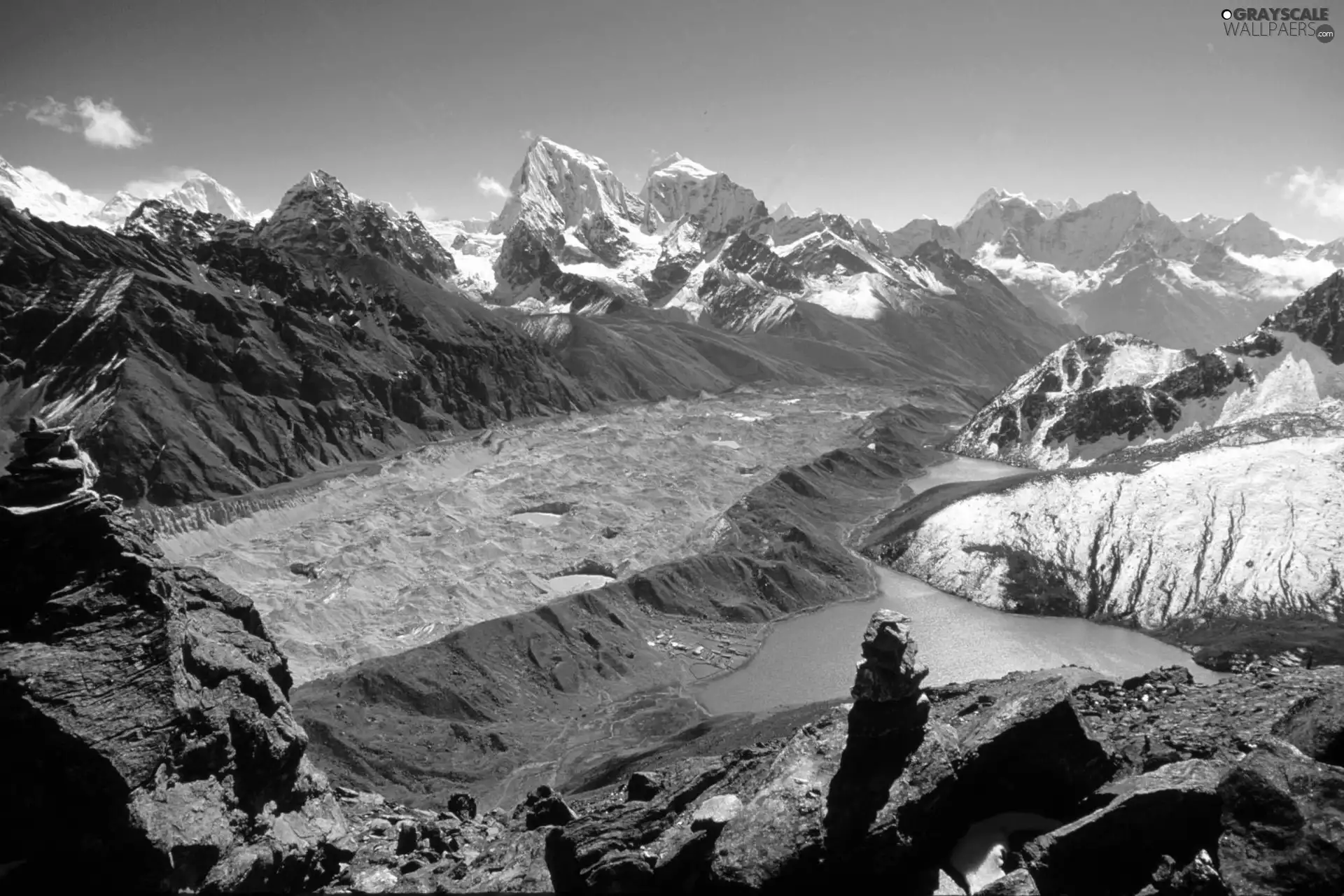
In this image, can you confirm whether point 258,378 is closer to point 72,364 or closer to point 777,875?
point 72,364

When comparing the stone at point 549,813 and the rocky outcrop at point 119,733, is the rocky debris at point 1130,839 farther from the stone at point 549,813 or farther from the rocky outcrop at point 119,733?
the rocky outcrop at point 119,733

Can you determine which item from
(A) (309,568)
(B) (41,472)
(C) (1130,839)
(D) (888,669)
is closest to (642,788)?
(D) (888,669)

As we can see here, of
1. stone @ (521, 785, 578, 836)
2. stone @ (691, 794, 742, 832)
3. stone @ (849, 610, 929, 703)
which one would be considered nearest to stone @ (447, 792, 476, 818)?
stone @ (521, 785, 578, 836)

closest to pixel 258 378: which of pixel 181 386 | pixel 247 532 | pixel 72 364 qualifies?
pixel 181 386

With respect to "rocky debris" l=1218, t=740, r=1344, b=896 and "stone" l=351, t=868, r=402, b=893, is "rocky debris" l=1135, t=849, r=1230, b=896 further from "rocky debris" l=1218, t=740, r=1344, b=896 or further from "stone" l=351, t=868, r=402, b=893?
"stone" l=351, t=868, r=402, b=893

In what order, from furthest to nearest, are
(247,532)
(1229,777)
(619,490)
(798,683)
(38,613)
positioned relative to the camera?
1. (619,490)
2. (247,532)
3. (798,683)
4. (38,613)
5. (1229,777)

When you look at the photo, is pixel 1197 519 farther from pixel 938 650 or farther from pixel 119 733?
pixel 119 733
